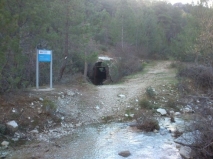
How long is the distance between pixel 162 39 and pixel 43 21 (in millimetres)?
26666

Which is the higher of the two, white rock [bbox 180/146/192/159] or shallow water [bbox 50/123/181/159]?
white rock [bbox 180/146/192/159]

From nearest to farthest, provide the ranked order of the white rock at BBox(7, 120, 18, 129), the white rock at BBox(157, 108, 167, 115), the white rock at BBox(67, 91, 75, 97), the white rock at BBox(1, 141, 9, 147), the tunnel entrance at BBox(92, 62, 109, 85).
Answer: the white rock at BBox(1, 141, 9, 147)
the white rock at BBox(7, 120, 18, 129)
the white rock at BBox(157, 108, 167, 115)
the white rock at BBox(67, 91, 75, 97)
the tunnel entrance at BBox(92, 62, 109, 85)

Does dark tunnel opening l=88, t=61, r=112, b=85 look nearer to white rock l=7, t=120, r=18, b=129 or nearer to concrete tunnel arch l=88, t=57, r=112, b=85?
concrete tunnel arch l=88, t=57, r=112, b=85

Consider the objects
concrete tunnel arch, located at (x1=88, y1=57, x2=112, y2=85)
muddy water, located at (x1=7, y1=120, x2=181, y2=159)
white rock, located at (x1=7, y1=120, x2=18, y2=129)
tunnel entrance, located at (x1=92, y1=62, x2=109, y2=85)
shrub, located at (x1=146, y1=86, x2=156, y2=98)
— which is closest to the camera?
muddy water, located at (x1=7, y1=120, x2=181, y2=159)

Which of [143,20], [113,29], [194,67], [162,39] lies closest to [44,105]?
[194,67]

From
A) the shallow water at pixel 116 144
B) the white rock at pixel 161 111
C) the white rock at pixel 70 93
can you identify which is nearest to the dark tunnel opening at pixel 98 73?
the white rock at pixel 70 93

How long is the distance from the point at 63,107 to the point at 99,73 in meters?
18.4

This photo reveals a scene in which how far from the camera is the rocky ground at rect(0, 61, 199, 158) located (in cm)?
1059

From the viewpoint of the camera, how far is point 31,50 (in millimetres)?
14359

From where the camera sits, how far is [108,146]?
9609mm

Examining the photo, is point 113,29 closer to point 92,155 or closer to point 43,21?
point 43,21

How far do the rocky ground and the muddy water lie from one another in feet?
2.60

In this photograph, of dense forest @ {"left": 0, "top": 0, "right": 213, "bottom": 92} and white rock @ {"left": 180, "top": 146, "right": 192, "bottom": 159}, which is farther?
dense forest @ {"left": 0, "top": 0, "right": 213, "bottom": 92}

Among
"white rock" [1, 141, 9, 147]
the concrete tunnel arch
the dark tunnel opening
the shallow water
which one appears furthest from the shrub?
the dark tunnel opening
